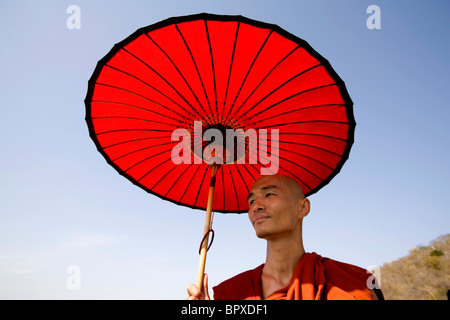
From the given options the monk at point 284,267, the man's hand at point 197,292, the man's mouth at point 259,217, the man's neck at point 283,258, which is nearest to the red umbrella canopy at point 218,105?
the monk at point 284,267

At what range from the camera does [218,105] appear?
309 centimetres

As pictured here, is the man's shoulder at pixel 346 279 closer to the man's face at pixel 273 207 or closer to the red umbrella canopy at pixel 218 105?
the man's face at pixel 273 207

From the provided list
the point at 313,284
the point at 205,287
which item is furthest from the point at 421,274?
the point at 205,287

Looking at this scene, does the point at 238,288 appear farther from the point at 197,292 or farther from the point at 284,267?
the point at 197,292

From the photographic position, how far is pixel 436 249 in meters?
16.9

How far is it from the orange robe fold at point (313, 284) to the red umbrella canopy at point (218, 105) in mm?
1218

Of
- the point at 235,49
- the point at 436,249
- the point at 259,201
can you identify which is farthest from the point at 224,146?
the point at 436,249

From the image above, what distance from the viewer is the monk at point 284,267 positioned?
265cm

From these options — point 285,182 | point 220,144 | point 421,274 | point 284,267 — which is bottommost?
point 421,274

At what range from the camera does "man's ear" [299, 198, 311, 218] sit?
343cm

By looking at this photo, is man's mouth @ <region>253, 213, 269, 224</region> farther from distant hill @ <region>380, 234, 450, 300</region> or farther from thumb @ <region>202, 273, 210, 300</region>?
distant hill @ <region>380, 234, 450, 300</region>

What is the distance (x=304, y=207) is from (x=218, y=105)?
1.69 metres

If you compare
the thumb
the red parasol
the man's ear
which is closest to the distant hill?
the man's ear

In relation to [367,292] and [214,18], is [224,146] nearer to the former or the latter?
[214,18]
